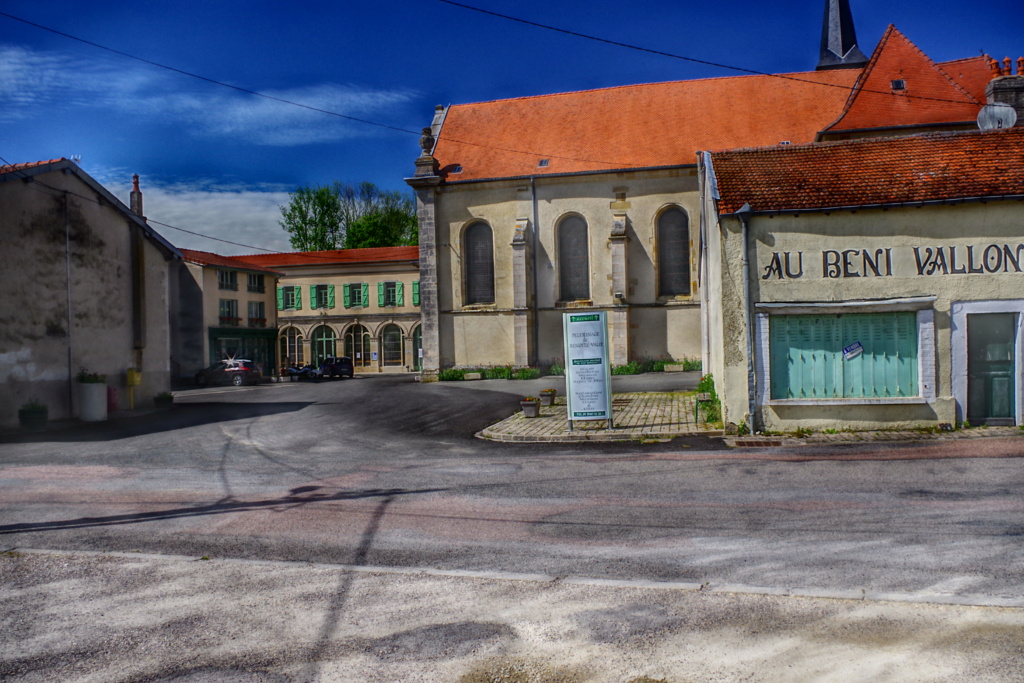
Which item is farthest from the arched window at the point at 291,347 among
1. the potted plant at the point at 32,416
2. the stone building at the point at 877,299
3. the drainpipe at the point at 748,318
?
the drainpipe at the point at 748,318

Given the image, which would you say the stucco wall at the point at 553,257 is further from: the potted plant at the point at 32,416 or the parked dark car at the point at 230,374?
the potted plant at the point at 32,416

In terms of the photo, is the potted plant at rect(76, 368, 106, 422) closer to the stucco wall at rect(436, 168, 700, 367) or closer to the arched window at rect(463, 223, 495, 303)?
the stucco wall at rect(436, 168, 700, 367)

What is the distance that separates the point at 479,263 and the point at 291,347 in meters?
23.7

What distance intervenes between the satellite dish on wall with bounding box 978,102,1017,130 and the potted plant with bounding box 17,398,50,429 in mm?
22485

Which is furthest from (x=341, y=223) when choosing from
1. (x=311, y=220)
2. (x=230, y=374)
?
(x=230, y=374)

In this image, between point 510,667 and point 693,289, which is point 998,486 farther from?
point 693,289

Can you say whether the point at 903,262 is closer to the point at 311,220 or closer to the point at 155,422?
the point at 155,422

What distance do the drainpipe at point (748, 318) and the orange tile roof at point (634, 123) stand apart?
2048 cm

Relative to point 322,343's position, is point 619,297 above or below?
above

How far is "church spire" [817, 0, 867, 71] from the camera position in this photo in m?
35.4

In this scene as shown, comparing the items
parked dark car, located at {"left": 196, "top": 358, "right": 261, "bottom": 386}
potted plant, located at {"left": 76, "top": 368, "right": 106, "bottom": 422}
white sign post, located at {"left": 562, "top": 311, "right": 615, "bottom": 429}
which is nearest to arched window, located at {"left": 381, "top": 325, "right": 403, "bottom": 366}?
parked dark car, located at {"left": 196, "top": 358, "right": 261, "bottom": 386}

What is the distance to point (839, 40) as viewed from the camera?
3578 centimetres

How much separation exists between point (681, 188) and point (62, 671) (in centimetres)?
3181

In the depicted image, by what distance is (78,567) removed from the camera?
20.2ft
